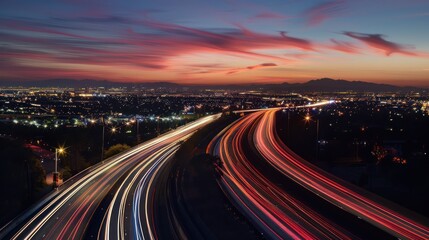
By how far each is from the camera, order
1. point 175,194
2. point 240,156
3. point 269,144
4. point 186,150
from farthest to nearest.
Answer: point 269,144
point 186,150
point 240,156
point 175,194

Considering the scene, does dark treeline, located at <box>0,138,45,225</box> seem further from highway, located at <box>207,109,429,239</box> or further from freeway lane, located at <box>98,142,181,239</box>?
highway, located at <box>207,109,429,239</box>

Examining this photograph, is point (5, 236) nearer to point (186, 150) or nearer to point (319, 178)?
point (319, 178)

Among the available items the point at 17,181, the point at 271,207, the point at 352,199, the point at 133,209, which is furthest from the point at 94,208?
the point at 352,199

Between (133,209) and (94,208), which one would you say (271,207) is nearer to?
(133,209)

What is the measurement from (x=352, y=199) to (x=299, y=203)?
112 inches

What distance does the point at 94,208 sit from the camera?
22641mm

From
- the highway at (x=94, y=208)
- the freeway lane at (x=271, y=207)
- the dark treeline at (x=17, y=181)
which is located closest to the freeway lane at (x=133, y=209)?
the highway at (x=94, y=208)

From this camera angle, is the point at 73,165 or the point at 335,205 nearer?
the point at 335,205

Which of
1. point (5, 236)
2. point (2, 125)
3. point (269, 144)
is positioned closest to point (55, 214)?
point (5, 236)

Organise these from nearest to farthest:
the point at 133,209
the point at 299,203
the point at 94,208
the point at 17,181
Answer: the point at 133,209, the point at 94,208, the point at 299,203, the point at 17,181

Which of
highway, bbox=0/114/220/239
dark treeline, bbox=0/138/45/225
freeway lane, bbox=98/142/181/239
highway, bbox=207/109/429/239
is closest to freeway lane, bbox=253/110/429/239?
highway, bbox=207/109/429/239

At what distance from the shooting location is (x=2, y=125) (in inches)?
3125

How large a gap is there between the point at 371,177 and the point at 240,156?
11368 mm

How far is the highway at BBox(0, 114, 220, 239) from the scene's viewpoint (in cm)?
1840
